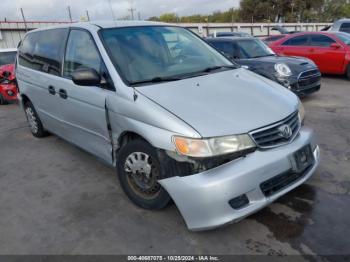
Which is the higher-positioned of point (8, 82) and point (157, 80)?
point (157, 80)

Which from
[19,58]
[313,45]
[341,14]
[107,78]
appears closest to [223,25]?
[313,45]

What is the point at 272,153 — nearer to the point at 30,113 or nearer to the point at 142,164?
the point at 142,164

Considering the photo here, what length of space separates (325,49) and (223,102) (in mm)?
8427

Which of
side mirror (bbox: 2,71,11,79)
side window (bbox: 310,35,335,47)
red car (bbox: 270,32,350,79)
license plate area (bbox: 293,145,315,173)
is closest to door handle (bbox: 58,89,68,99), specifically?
license plate area (bbox: 293,145,315,173)

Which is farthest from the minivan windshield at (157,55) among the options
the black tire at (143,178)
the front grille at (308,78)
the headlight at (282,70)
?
the front grille at (308,78)

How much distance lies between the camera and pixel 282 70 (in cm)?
697

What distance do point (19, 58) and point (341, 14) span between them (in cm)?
6687

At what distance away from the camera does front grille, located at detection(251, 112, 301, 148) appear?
2.60 meters

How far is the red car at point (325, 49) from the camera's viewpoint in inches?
375

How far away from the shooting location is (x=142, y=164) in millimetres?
2980

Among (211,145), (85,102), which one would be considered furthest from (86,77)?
(211,145)

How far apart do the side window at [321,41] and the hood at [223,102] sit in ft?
25.1

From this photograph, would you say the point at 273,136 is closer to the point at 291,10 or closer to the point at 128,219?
the point at 128,219

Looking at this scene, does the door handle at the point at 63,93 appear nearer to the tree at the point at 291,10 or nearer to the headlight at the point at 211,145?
the headlight at the point at 211,145
